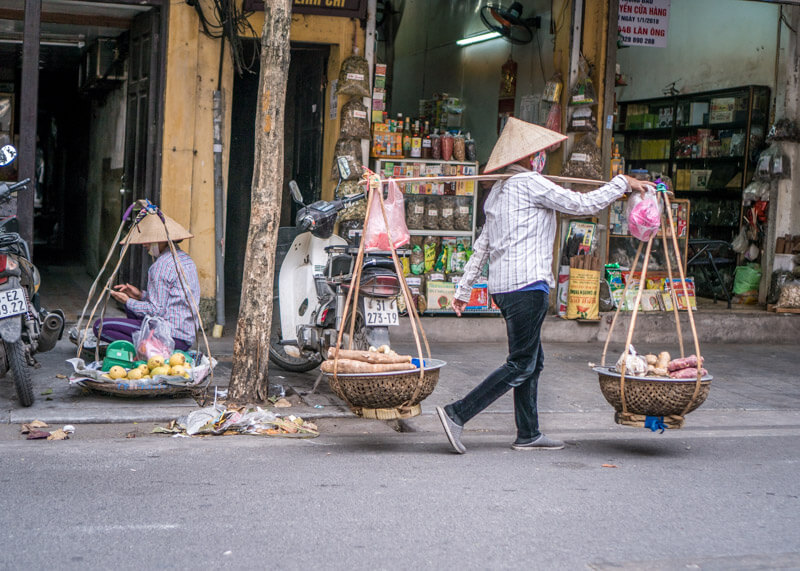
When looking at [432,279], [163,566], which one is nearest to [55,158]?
[432,279]

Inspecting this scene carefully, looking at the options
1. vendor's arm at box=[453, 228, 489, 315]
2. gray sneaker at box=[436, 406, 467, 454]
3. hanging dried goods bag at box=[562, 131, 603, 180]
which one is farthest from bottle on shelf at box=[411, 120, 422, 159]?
gray sneaker at box=[436, 406, 467, 454]

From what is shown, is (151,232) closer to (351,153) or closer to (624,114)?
(351,153)

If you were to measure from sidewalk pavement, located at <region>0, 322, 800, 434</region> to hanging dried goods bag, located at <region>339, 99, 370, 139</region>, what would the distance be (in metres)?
2.12

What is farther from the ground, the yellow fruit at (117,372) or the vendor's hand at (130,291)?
the vendor's hand at (130,291)

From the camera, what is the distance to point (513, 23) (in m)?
12.0

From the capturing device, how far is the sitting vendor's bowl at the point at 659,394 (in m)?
5.69

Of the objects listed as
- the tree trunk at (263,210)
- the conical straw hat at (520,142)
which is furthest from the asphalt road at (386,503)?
the conical straw hat at (520,142)

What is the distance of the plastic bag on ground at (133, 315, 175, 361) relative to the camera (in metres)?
6.89

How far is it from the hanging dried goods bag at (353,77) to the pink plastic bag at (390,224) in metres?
3.61

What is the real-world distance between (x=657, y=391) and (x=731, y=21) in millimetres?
8803

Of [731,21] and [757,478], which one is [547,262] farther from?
[731,21]

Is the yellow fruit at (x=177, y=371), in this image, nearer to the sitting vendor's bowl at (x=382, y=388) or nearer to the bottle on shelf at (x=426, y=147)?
the sitting vendor's bowl at (x=382, y=388)

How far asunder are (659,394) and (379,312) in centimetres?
216

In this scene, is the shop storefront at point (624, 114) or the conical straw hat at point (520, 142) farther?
the shop storefront at point (624, 114)
